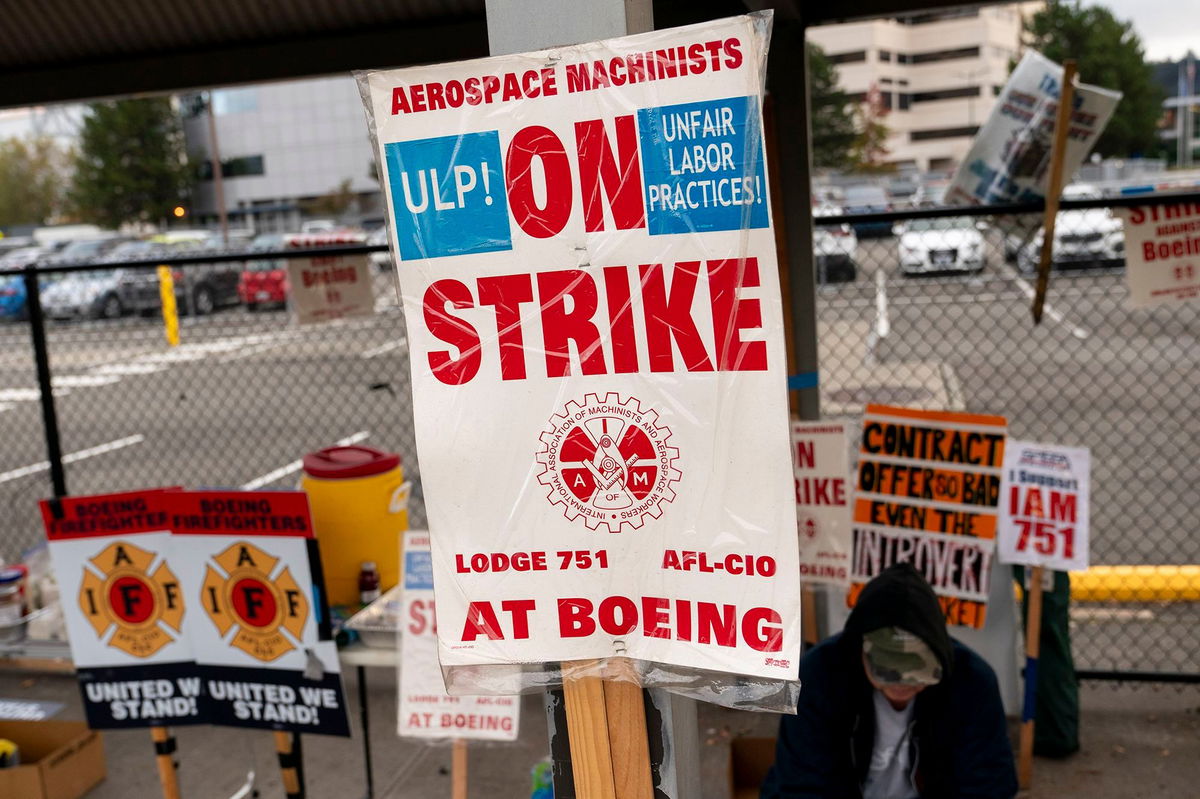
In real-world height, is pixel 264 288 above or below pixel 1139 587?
above

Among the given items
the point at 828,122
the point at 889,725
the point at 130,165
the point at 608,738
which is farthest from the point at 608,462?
the point at 130,165

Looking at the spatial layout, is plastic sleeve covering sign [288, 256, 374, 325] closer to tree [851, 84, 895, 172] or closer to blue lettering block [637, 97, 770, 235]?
blue lettering block [637, 97, 770, 235]

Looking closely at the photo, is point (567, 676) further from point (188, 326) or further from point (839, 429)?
point (188, 326)

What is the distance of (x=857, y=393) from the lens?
11617 millimetres

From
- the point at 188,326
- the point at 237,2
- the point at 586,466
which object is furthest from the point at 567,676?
the point at 188,326

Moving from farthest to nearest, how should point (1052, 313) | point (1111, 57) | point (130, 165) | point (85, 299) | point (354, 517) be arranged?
point (1111, 57) → point (130, 165) → point (85, 299) → point (1052, 313) → point (354, 517)

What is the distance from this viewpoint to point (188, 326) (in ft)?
67.7

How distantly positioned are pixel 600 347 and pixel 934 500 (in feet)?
8.49

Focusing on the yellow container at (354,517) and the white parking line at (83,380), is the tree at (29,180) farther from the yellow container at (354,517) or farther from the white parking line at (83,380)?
the yellow container at (354,517)

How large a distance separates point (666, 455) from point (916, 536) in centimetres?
254

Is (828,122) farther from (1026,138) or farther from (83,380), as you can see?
(1026,138)

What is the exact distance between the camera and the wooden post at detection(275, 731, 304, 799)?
144 inches

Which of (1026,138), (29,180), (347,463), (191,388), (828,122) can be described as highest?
(29,180)

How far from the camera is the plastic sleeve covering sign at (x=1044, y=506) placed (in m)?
3.88
